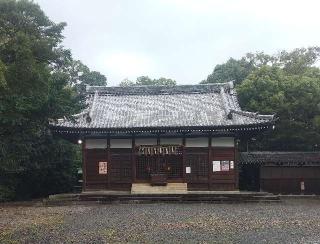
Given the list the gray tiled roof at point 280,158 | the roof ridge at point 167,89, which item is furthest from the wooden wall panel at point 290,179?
the roof ridge at point 167,89

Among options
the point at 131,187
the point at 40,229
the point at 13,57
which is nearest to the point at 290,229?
the point at 40,229

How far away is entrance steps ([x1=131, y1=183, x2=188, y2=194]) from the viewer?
27547 mm

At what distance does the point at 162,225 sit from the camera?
15.6 m

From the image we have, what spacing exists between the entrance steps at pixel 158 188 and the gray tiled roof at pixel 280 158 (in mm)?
6136

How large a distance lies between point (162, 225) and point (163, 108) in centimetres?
1674

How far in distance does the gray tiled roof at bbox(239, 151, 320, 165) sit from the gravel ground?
9.41 metres

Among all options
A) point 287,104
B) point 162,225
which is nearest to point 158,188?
point 162,225

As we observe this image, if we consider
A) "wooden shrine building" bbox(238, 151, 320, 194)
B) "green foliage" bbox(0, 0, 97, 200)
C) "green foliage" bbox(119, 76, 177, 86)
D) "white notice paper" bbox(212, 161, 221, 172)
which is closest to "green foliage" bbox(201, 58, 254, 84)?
"green foliage" bbox(119, 76, 177, 86)

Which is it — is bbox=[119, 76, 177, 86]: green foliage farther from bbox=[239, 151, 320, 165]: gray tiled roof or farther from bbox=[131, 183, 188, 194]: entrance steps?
bbox=[131, 183, 188, 194]: entrance steps

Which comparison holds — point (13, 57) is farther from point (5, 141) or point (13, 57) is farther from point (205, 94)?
point (205, 94)

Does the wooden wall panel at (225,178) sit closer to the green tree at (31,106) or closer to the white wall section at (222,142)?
the white wall section at (222,142)

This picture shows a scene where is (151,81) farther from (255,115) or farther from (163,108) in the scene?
(255,115)

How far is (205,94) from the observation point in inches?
1352

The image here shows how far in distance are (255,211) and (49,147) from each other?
55.2ft
